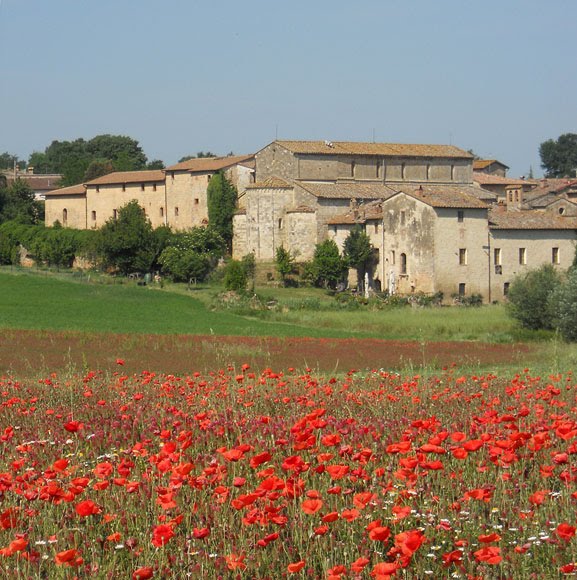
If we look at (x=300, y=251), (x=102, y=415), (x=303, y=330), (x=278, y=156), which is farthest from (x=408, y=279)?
(x=102, y=415)

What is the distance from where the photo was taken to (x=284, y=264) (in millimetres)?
68312

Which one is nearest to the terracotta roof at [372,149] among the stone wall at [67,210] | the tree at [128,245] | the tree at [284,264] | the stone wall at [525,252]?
the tree at [284,264]

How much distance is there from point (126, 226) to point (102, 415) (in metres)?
66.5

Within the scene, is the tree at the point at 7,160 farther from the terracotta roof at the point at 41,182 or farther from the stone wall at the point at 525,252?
the stone wall at the point at 525,252

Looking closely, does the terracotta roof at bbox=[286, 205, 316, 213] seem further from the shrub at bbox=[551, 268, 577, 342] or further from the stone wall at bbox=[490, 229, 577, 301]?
the shrub at bbox=[551, 268, 577, 342]

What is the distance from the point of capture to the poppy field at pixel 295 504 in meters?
6.25

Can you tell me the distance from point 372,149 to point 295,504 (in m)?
73.1

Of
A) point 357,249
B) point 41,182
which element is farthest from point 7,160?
point 357,249

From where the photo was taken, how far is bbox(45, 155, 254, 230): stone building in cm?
7931

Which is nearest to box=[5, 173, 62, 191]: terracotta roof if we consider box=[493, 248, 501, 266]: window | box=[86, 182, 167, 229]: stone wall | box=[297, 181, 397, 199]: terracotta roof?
box=[86, 182, 167, 229]: stone wall

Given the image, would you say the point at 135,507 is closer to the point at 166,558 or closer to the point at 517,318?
the point at 166,558

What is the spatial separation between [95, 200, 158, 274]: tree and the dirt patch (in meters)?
39.0

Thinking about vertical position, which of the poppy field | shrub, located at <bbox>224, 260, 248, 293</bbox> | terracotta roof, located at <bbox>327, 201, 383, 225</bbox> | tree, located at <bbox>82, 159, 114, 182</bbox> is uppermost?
tree, located at <bbox>82, 159, 114, 182</bbox>

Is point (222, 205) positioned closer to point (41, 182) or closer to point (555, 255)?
point (555, 255)
